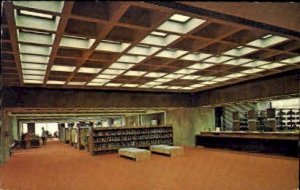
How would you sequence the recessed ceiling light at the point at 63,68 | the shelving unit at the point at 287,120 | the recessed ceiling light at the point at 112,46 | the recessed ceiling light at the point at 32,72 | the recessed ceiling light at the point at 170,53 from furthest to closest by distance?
the shelving unit at the point at 287,120, the recessed ceiling light at the point at 32,72, the recessed ceiling light at the point at 63,68, the recessed ceiling light at the point at 170,53, the recessed ceiling light at the point at 112,46

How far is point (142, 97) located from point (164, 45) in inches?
312

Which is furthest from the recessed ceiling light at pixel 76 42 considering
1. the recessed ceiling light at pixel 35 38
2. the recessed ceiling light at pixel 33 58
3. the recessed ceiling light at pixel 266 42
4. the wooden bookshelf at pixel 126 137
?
the wooden bookshelf at pixel 126 137

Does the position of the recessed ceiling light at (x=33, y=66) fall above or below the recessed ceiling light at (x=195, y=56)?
below

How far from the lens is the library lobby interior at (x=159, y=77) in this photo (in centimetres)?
462

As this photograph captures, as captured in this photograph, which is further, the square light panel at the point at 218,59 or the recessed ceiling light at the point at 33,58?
the square light panel at the point at 218,59

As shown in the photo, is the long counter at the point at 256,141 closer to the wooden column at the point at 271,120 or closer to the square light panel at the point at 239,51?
the wooden column at the point at 271,120

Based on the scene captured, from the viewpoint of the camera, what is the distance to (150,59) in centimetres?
798

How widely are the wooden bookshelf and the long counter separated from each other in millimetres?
2199

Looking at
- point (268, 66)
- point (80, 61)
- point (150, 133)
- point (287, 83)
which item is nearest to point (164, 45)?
point (80, 61)

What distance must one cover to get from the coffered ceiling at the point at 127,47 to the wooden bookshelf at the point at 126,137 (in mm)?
2807

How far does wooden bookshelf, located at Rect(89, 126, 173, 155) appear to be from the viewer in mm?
13664

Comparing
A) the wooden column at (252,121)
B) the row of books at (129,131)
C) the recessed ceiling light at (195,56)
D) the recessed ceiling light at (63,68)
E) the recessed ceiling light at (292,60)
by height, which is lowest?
the row of books at (129,131)

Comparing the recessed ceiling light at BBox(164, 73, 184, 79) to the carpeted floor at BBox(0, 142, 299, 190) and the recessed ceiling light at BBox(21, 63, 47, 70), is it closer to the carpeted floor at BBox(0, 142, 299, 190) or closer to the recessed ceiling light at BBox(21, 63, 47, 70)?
the carpeted floor at BBox(0, 142, 299, 190)

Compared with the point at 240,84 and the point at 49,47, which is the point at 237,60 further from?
the point at 49,47
